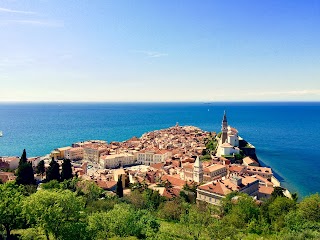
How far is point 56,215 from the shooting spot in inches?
635

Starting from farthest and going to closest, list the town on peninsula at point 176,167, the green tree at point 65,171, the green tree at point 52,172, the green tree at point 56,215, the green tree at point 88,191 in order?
1. the green tree at point 65,171
2. the green tree at point 52,172
3. the town on peninsula at point 176,167
4. the green tree at point 88,191
5. the green tree at point 56,215

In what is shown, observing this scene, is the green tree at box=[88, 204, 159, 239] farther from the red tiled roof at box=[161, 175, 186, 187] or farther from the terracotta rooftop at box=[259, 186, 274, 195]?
A: the terracotta rooftop at box=[259, 186, 274, 195]

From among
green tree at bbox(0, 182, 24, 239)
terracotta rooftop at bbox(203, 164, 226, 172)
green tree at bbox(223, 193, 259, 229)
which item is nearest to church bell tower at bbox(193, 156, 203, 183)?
terracotta rooftop at bbox(203, 164, 226, 172)

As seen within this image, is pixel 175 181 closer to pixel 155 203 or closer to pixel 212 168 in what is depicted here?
pixel 212 168

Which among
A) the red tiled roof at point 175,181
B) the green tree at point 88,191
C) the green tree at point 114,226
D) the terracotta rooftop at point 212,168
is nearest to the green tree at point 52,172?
the green tree at point 88,191

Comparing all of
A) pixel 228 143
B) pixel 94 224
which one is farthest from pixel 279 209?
pixel 228 143

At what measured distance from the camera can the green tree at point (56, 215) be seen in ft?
52.4

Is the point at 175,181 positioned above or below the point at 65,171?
below

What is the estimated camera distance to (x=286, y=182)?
50.6 metres

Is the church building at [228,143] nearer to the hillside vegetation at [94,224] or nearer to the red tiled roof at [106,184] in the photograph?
the red tiled roof at [106,184]

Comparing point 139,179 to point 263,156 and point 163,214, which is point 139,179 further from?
point 263,156

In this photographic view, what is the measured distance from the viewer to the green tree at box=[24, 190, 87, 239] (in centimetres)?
1598

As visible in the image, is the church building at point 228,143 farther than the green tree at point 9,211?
Yes

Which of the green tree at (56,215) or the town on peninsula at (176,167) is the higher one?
the green tree at (56,215)
